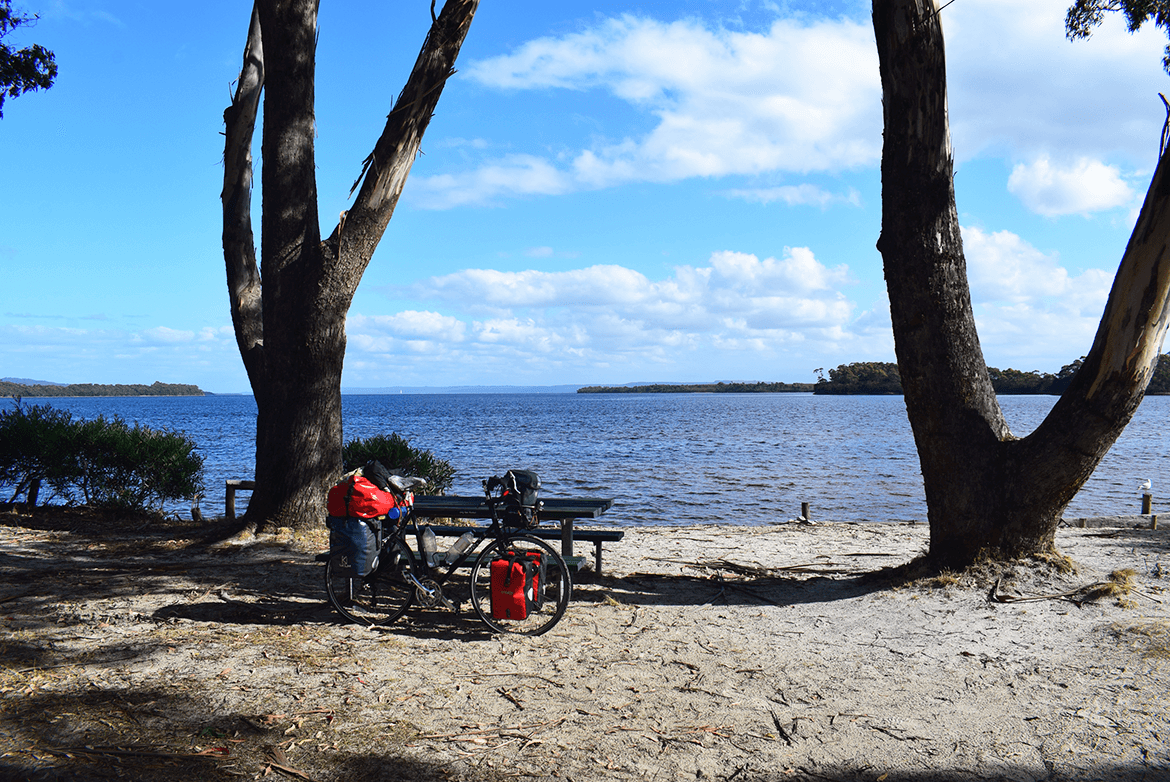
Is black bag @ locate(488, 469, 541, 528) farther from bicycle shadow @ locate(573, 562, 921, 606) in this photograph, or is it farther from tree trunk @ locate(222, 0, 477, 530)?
tree trunk @ locate(222, 0, 477, 530)

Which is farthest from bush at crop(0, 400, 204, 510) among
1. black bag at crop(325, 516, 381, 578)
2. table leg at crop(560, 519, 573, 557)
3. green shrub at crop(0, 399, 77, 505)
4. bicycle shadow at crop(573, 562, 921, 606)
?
bicycle shadow at crop(573, 562, 921, 606)

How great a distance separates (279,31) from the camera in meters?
9.25

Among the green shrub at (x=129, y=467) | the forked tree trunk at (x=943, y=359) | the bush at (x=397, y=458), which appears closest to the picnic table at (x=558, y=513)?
the forked tree trunk at (x=943, y=359)

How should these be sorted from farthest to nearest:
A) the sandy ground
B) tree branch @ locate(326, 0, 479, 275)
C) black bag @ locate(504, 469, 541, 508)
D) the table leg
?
tree branch @ locate(326, 0, 479, 275) → the table leg → black bag @ locate(504, 469, 541, 508) → the sandy ground

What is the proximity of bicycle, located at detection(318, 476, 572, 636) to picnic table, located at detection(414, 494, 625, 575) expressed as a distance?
0.62 m

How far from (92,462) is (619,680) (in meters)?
10.4

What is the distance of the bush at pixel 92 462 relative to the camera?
37.3 ft

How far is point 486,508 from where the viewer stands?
7.22 metres

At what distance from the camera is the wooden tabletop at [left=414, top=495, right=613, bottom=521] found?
22.0 ft

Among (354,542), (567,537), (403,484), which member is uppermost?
(403,484)

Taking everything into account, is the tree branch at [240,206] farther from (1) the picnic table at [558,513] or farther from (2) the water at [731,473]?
(2) the water at [731,473]

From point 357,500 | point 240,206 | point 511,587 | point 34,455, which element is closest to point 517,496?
point 511,587

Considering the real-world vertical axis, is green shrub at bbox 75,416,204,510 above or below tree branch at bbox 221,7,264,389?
below

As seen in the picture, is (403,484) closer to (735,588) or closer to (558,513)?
(558,513)
